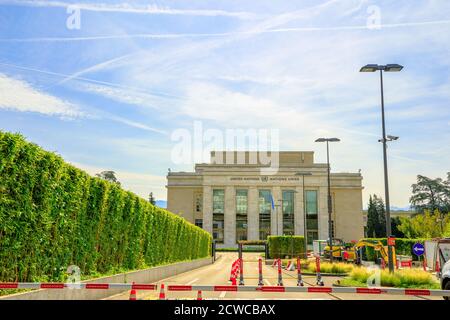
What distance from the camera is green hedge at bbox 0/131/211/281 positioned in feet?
31.0

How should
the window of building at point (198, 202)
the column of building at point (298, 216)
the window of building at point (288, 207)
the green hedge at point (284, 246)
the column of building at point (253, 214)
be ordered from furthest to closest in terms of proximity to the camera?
the window of building at point (198, 202) → the window of building at point (288, 207) → the column of building at point (253, 214) → the column of building at point (298, 216) → the green hedge at point (284, 246)

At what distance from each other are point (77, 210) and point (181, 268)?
17.9 meters

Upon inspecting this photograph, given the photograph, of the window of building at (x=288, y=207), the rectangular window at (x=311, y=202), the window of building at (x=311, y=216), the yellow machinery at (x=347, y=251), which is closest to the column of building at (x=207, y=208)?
the window of building at (x=288, y=207)

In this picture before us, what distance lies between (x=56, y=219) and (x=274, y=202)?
91348mm

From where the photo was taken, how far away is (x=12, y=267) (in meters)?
9.59

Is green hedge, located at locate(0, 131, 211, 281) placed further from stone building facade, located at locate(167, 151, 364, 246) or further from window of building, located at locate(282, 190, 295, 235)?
window of building, located at locate(282, 190, 295, 235)

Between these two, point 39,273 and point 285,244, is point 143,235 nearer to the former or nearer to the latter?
point 39,273

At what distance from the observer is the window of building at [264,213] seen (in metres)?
103

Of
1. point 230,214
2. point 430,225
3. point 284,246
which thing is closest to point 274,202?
point 230,214

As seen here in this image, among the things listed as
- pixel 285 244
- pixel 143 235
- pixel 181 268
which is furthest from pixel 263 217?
pixel 143 235

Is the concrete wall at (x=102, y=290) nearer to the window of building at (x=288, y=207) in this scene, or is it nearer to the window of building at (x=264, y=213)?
the window of building at (x=264, y=213)

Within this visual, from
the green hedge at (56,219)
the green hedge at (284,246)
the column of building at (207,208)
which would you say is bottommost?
the green hedge at (284,246)

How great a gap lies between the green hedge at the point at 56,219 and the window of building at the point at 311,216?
3339 inches

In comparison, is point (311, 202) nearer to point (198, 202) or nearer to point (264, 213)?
point (264, 213)
